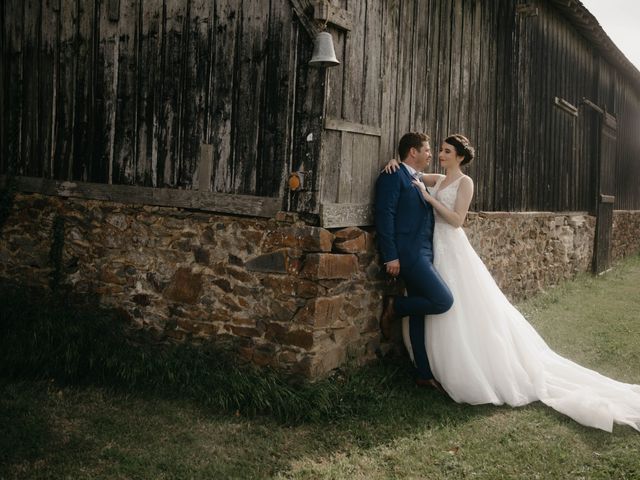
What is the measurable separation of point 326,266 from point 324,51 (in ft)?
5.33

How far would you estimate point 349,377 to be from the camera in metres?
5.03

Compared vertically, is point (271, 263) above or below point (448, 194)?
below

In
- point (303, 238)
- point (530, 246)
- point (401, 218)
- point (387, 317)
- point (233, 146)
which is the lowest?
point (387, 317)

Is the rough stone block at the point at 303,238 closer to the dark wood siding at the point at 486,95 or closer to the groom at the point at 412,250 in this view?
the dark wood siding at the point at 486,95

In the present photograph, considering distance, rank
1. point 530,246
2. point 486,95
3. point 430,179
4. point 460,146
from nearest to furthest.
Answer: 1. point 460,146
2. point 430,179
3. point 486,95
4. point 530,246

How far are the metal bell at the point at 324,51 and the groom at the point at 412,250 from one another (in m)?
1.20

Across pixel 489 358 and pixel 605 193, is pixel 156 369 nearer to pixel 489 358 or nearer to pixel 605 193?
pixel 489 358

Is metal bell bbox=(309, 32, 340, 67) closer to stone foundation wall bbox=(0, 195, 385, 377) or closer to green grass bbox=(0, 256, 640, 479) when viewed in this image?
stone foundation wall bbox=(0, 195, 385, 377)

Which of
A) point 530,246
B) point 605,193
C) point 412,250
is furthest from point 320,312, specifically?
point 605,193

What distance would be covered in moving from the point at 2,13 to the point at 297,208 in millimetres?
4712

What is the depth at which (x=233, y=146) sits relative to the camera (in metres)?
5.23

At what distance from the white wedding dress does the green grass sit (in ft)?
0.60

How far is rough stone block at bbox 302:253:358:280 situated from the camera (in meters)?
4.70

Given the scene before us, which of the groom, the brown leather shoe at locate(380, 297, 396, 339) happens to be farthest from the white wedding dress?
the brown leather shoe at locate(380, 297, 396, 339)
